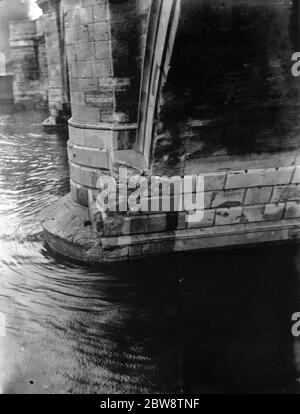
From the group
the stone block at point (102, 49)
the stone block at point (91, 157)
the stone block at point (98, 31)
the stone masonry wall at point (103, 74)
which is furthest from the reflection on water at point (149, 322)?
the stone block at point (98, 31)

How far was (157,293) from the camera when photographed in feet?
15.1

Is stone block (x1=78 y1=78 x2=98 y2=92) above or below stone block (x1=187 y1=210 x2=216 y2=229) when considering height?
above

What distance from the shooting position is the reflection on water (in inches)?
133

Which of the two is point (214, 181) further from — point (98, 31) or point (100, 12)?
point (100, 12)

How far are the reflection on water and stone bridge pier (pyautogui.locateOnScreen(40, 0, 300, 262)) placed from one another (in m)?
0.38

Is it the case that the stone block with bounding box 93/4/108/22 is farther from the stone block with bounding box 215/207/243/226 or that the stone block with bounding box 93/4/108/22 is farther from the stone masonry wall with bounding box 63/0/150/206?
the stone block with bounding box 215/207/243/226

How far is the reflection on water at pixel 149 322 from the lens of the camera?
11.1 ft

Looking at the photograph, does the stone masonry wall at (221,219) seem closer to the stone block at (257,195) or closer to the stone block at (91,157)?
the stone block at (257,195)

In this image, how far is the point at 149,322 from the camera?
4113mm

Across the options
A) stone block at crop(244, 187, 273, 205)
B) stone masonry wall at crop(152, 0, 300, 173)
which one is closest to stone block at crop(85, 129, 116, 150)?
stone masonry wall at crop(152, 0, 300, 173)

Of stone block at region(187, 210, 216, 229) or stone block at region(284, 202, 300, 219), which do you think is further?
stone block at region(284, 202, 300, 219)

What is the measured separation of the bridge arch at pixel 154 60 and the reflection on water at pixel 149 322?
162 centimetres
